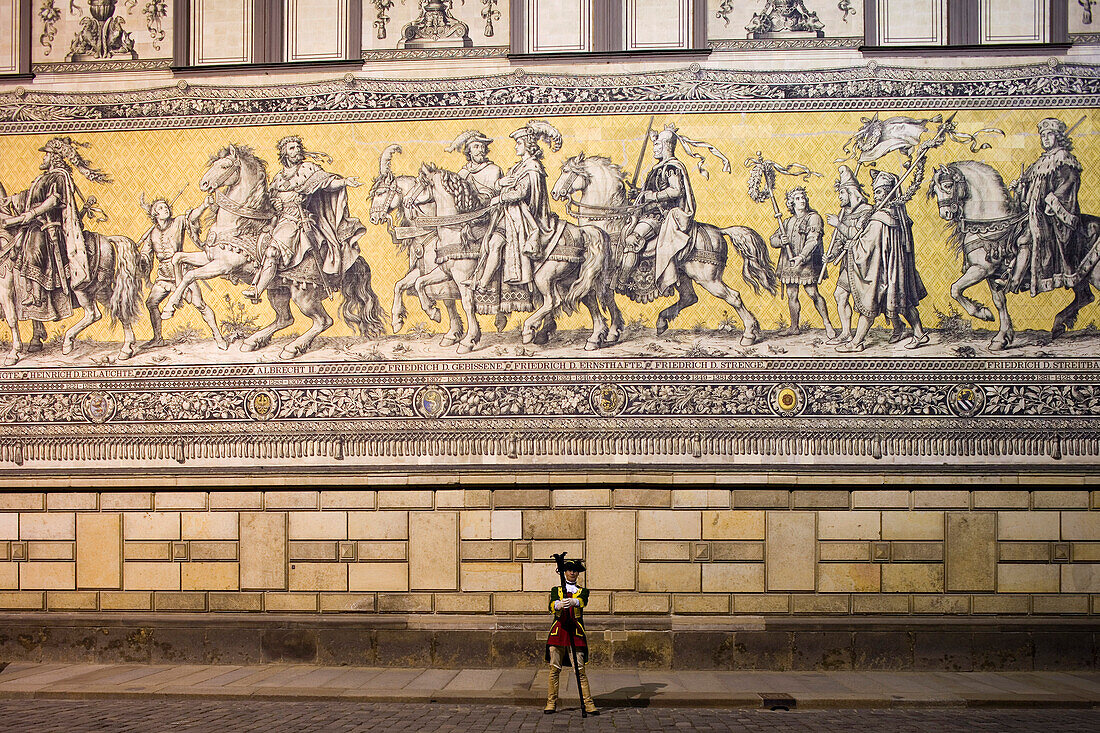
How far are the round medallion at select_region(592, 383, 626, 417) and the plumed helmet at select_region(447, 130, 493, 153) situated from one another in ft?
11.1

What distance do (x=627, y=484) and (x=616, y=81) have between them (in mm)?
4843

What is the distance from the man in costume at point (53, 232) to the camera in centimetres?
1085

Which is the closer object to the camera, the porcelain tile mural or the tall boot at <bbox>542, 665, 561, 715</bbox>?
the tall boot at <bbox>542, 665, 561, 715</bbox>

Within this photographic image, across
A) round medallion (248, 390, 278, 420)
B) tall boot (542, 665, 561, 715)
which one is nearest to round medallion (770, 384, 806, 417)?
tall boot (542, 665, 561, 715)

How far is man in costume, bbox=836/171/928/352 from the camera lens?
10.3 m

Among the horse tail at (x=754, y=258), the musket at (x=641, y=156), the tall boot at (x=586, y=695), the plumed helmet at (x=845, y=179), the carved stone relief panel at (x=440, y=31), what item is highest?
the carved stone relief panel at (x=440, y=31)

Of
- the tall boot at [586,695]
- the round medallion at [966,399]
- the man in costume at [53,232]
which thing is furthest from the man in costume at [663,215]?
the man in costume at [53,232]

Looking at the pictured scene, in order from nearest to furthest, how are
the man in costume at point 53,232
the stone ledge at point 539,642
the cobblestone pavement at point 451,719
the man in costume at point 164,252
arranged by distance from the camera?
the cobblestone pavement at point 451,719, the stone ledge at point 539,642, the man in costume at point 164,252, the man in costume at point 53,232

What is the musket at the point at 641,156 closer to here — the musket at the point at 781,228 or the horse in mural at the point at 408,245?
the musket at the point at 781,228

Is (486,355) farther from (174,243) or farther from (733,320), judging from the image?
(174,243)

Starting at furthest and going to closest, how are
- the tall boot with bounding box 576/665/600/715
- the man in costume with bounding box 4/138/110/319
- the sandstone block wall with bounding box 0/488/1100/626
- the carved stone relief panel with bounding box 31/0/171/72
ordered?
the carved stone relief panel with bounding box 31/0/171/72, the man in costume with bounding box 4/138/110/319, the sandstone block wall with bounding box 0/488/1100/626, the tall boot with bounding box 576/665/600/715

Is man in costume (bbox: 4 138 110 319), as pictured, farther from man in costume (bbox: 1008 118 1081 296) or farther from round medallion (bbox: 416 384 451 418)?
man in costume (bbox: 1008 118 1081 296)

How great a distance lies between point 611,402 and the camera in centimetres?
1030

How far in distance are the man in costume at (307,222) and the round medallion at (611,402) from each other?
3.44 m
